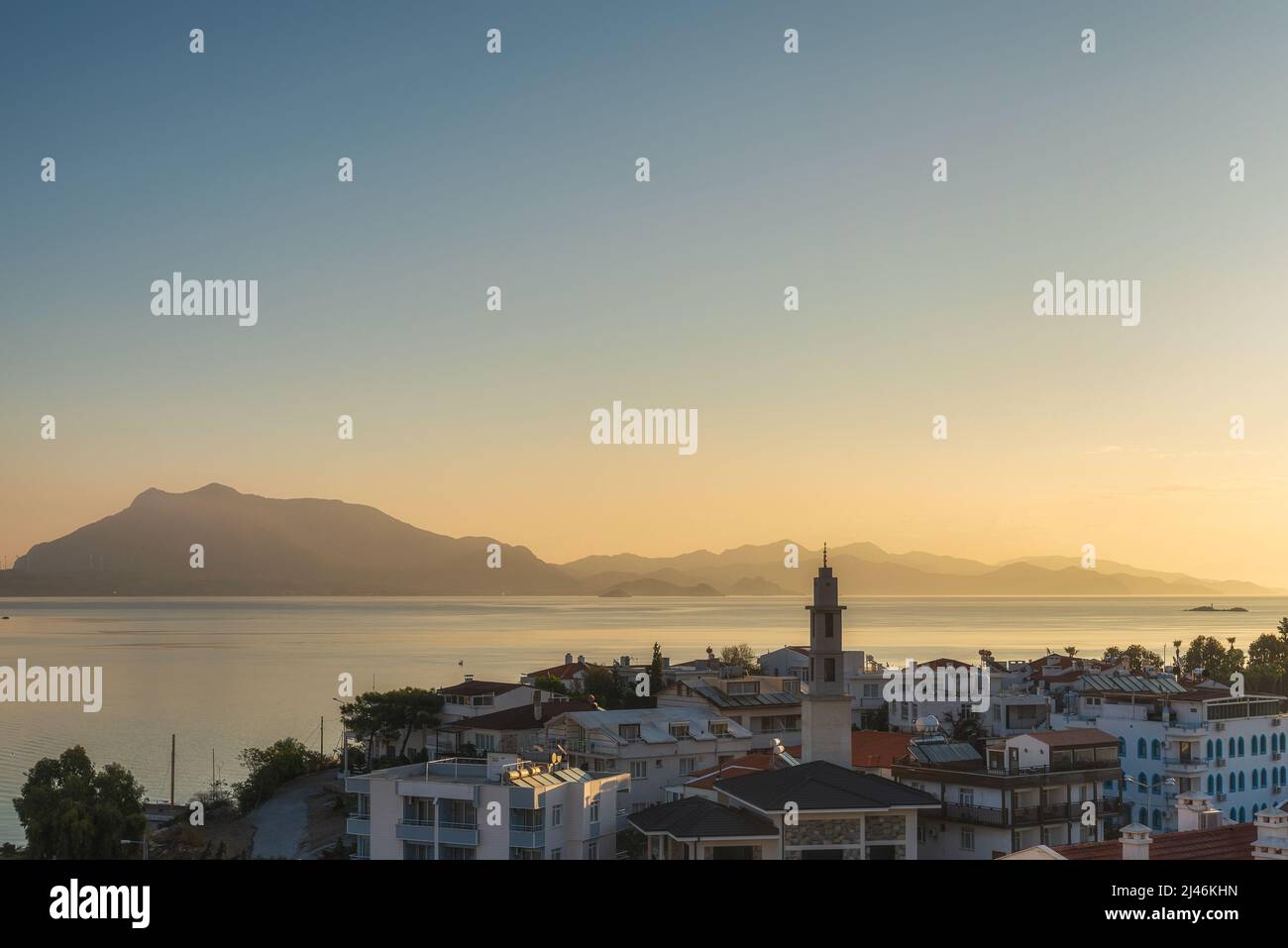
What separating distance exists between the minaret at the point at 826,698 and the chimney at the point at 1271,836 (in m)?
17.1

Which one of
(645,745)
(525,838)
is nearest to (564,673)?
(645,745)

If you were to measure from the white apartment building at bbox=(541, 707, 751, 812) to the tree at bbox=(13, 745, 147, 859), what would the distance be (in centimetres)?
1089

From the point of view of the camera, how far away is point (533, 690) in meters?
46.4

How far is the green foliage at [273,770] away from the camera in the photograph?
4059cm

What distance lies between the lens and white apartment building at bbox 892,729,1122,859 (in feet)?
80.4

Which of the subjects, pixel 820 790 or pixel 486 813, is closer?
pixel 820 790

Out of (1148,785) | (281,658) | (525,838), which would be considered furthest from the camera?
(281,658)

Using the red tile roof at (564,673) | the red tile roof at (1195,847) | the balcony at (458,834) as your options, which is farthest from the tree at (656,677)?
the red tile roof at (1195,847)

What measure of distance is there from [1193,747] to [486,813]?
18711 mm

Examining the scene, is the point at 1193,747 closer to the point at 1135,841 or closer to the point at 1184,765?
the point at 1184,765

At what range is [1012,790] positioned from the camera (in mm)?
24516

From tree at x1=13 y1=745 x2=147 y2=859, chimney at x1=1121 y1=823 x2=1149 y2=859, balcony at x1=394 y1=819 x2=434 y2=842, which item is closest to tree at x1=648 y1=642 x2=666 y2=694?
tree at x1=13 y1=745 x2=147 y2=859

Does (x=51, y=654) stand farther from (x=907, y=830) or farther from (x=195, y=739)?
(x=907, y=830)
